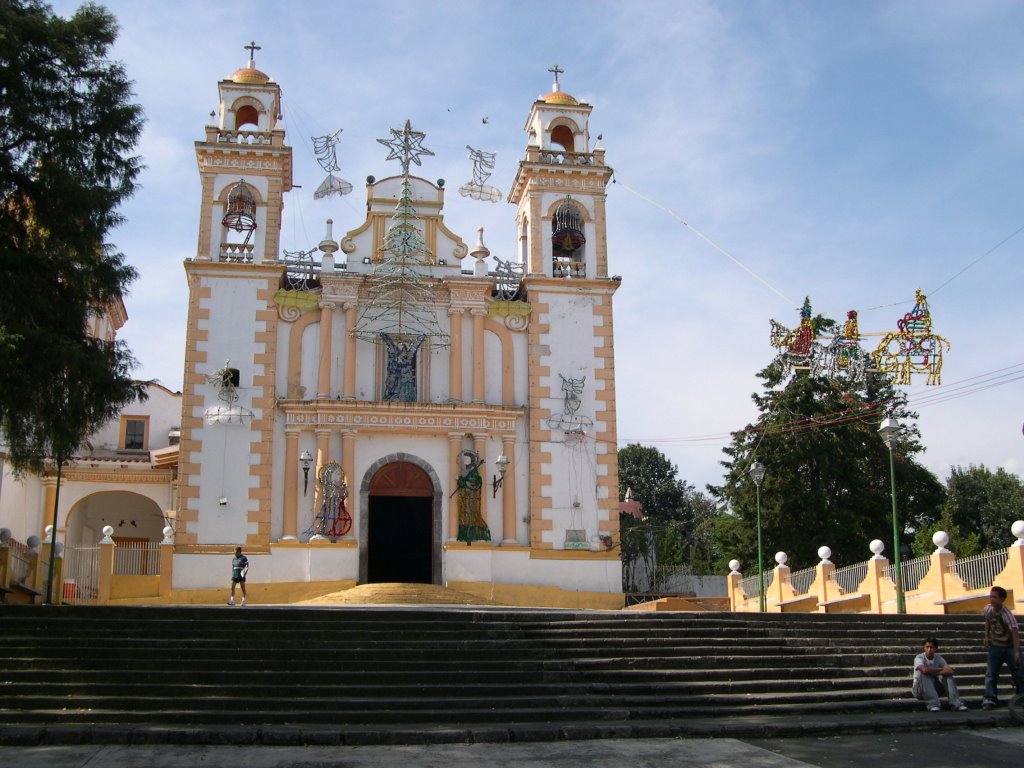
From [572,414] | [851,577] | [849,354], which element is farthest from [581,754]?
[572,414]

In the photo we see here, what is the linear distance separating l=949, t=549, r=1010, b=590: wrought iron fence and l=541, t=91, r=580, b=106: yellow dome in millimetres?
16276

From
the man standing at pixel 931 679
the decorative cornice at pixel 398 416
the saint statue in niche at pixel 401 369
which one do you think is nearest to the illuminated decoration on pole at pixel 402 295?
the saint statue in niche at pixel 401 369

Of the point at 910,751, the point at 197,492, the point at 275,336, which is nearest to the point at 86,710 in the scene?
the point at 910,751

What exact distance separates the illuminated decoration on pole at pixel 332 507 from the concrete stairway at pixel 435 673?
28.4ft

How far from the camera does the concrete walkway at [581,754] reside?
32.4 ft

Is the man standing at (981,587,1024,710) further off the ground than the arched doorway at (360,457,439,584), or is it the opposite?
the arched doorway at (360,457,439,584)

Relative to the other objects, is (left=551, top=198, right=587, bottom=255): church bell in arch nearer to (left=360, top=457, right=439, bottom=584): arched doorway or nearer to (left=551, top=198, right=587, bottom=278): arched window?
(left=551, top=198, right=587, bottom=278): arched window

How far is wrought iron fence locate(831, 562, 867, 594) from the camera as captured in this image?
79.8ft

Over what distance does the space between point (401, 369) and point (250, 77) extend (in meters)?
9.09

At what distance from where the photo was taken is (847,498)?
34375 millimetres

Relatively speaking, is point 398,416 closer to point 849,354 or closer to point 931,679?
point 849,354

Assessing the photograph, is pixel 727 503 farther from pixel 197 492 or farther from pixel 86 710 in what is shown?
pixel 86 710

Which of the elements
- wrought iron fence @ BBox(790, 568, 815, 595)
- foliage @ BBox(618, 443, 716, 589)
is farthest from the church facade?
foliage @ BBox(618, 443, 716, 589)

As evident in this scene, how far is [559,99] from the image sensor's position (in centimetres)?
2958
